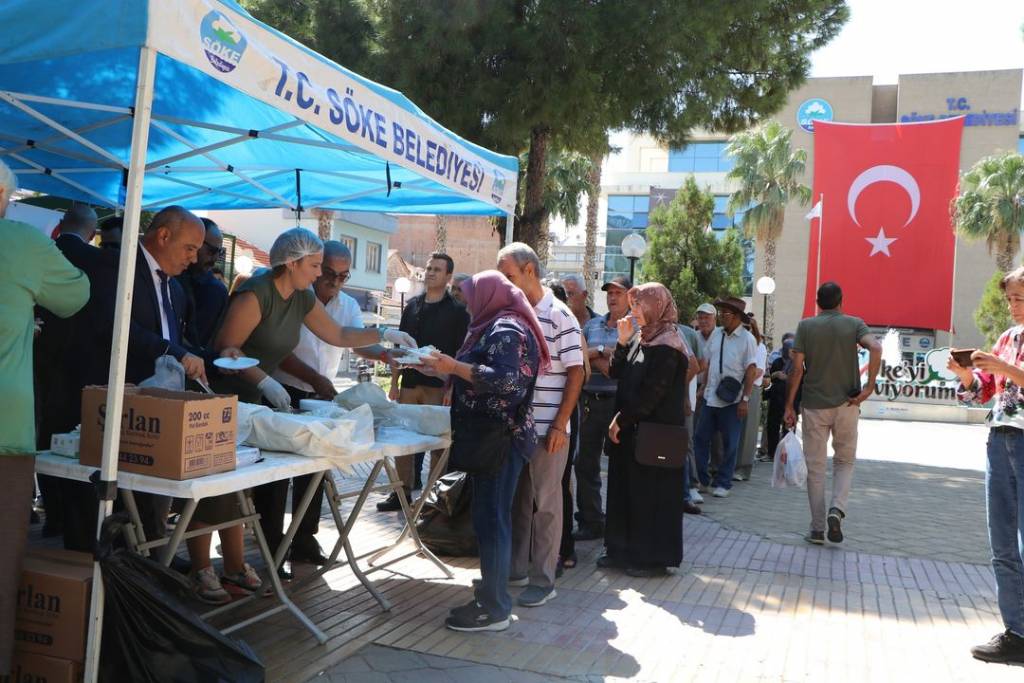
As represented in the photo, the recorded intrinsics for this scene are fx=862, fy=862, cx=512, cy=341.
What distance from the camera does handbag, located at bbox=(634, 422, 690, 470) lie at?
16.6 feet

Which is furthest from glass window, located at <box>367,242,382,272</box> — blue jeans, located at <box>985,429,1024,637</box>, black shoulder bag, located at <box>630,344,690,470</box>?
blue jeans, located at <box>985,429,1024,637</box>

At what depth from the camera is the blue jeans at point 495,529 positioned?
157 inches

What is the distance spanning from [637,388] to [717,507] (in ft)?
11.0

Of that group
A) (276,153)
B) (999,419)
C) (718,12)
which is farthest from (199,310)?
(718,12)

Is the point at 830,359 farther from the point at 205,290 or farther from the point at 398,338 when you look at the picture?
the point at 205,290

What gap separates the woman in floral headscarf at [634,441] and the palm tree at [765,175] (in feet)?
109

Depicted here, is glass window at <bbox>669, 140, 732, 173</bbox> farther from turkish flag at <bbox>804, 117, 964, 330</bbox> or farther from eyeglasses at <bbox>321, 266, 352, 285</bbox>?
eyeglasses at <bbox>321, 266, 352, 285</bbox>

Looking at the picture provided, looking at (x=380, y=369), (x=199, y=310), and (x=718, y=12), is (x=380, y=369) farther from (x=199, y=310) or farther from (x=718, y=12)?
(x=199, y=310)

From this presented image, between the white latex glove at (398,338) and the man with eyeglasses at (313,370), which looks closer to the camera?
the white latex glove at (398,338)

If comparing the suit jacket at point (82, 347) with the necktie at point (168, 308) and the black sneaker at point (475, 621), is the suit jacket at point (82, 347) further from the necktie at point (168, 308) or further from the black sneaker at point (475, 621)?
the black sneaker at point (475, 621)

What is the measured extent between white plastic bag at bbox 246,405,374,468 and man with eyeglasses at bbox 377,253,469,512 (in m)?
2.99

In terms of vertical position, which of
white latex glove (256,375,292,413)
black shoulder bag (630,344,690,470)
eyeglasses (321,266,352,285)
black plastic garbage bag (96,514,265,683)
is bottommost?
black plastic garbage bag (96,514,265,683)

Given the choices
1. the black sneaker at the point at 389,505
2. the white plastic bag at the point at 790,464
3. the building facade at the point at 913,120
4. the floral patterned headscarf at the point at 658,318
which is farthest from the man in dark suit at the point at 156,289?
the building facade at the point at 913,120

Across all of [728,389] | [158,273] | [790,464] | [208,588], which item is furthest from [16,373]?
[728,389]
